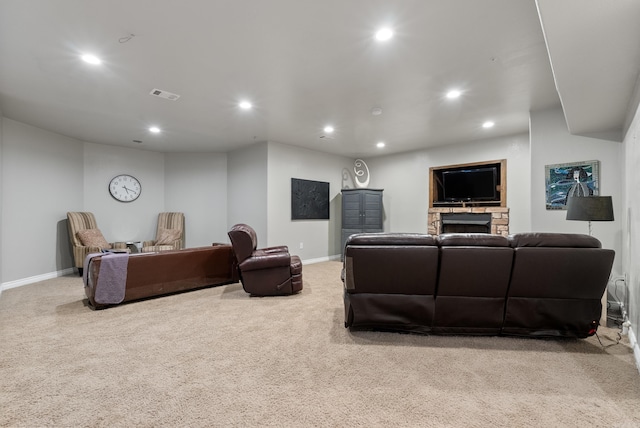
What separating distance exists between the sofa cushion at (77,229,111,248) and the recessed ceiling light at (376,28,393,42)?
5.33 meters

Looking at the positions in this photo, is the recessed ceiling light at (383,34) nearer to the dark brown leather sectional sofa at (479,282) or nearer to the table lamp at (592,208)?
the dark brown leather sectional sofa at (479,282)

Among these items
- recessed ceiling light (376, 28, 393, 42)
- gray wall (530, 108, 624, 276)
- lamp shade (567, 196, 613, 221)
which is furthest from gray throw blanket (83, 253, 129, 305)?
gray wall (530, 108, 624, 276)

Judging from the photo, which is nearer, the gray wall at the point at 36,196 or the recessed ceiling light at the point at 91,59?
the recessed ceiling light at the point at 91,59

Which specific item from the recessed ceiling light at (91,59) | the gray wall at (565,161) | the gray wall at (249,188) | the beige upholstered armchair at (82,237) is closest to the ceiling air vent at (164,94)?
the recessed ceiling light at (91,59)

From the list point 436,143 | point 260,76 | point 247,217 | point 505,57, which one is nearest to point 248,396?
point 260,76

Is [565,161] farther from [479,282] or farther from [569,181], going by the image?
[479,282]

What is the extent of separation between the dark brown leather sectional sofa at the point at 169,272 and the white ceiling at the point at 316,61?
1.94 m

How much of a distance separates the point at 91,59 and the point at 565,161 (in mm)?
5228

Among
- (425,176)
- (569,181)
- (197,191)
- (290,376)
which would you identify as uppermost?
(425,176)

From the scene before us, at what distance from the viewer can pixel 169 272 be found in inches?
147

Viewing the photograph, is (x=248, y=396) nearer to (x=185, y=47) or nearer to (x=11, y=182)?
(x=185, y=47)

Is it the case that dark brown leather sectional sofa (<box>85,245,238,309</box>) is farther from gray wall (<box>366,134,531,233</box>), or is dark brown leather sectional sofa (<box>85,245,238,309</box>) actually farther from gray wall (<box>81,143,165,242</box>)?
gray wall (<box>366,134,531,233</box>)

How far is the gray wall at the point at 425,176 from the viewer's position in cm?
516

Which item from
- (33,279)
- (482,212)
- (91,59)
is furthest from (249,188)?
(482,212)
